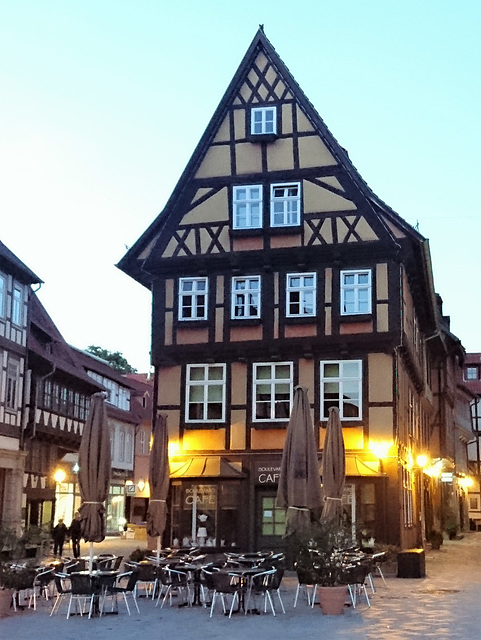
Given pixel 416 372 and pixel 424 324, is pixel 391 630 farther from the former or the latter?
pixel 424 324

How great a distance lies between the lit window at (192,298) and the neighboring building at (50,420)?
324 inches

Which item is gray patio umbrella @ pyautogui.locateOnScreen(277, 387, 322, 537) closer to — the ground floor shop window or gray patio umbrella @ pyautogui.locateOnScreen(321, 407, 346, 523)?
gray patio umbrella @ pyautogui.locateOnScreen(321, 407, 346, 523)

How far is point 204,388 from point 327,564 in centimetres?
1224

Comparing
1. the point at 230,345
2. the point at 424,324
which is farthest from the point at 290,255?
the point at 424,324

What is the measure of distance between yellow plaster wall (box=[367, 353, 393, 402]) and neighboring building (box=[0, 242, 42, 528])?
12292 millimetres

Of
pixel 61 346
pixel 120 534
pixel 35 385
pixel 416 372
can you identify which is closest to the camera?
pixel 416 372

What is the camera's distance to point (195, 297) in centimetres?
2566

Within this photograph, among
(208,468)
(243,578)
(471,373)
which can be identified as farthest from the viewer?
(471,373)

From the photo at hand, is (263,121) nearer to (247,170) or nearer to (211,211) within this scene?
(247,170)

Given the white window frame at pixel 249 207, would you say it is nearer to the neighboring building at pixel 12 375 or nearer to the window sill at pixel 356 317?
the window sill at pixel 356 317

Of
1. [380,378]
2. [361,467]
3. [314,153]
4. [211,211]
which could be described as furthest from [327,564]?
[314,153]

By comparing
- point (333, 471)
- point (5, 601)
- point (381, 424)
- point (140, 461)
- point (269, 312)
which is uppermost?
point (269, 312)

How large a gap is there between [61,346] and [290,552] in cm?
2640

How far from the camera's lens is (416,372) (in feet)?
94.1
